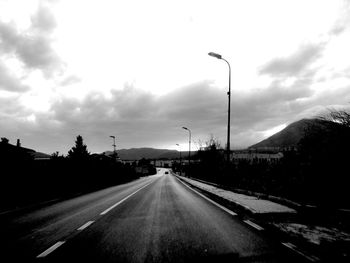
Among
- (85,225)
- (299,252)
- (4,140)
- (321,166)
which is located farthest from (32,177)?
(299,252)

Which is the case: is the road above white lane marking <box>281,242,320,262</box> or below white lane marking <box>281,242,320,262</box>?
below

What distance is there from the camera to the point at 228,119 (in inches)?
882

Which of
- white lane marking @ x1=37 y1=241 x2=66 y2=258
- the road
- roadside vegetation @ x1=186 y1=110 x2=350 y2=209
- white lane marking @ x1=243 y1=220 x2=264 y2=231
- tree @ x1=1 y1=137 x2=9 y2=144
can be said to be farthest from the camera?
tree @ x1=1 y1=137 x2=9 y2=144

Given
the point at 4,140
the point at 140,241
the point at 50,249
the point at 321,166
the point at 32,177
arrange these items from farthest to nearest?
the point at 32,177 < the point at 4,140 < the point at 321,166 < the point at 140,241 < the point at 50,249

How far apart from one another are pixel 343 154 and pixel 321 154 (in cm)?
80

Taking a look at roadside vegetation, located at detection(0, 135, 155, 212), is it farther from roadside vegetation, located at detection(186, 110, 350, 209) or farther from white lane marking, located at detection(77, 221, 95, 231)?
roadside vegetation, located at detection(186, 110, 350, 209)

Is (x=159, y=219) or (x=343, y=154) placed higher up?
(x=343, y=154)

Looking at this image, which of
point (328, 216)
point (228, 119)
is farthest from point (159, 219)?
point (228, 119)

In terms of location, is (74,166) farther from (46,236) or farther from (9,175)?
(46,236)

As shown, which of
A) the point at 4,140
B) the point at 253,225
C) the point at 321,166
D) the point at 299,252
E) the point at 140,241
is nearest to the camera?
the point at 299,252

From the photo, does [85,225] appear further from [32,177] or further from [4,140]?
[32,177]

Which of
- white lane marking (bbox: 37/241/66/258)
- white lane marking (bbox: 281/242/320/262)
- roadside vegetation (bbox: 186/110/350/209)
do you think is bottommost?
white lane marking (bbox: 37/241/66/258)

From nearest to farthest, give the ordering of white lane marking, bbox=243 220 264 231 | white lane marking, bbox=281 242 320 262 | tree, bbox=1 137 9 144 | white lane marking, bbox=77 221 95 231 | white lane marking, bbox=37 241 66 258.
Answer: white lane marking, bbox=281 242 320 262 < white lane marking, bbox=37 241 66 258 < white lane marking, bbox=243 220 264 231 < white lane marking, bbox=77 221 95 231 < tree, bbox=1 137 9 144

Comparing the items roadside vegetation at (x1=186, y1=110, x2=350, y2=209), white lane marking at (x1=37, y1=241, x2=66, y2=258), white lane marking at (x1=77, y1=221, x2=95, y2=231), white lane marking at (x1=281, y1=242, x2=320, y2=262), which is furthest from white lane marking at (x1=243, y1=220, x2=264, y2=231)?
white lane marking at (x1=37, y1=241, x2=66, y2=258)
